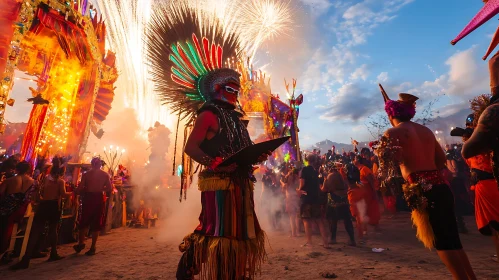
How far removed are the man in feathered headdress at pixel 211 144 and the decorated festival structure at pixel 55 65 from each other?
818 centimetres

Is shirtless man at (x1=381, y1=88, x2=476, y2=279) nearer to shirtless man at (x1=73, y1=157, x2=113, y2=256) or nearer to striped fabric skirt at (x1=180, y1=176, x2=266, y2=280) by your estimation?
striped fabric skirt at (x1=180, y1=176, x2=266, y2=280)

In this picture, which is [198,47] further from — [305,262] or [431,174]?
[305,262]

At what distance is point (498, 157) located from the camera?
2.06 metres

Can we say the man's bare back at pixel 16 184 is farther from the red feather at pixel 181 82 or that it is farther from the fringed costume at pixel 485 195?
the fringed costume at pixel 485 195

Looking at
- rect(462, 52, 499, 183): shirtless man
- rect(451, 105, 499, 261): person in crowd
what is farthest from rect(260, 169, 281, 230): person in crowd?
rect(462, 52, 499, 183): shirtless man

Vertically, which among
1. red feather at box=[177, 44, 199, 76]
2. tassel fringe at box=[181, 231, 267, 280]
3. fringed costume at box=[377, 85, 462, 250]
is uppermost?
red feather at box=[177, 44, 199, 76]

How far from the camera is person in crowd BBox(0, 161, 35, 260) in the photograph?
5.54m

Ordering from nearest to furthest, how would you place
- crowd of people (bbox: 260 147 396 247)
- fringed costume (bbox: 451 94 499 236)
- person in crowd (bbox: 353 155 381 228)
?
fringed costume (bbox: 451 94 499 236)
crowd of people (bbox: 260 147 396 247)
person in crowd (bbox: 353 155 381 228)

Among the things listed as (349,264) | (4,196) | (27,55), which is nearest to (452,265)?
(349,264)

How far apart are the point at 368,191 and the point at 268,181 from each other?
456 centimetres

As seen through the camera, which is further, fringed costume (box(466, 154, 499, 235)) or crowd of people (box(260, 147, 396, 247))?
crowd of people (box(260, 147, 396, 247))

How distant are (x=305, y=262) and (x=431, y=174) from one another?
10.9 ft

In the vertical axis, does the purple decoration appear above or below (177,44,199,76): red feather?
below

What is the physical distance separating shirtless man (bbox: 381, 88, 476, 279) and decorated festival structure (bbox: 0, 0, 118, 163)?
11.4m
